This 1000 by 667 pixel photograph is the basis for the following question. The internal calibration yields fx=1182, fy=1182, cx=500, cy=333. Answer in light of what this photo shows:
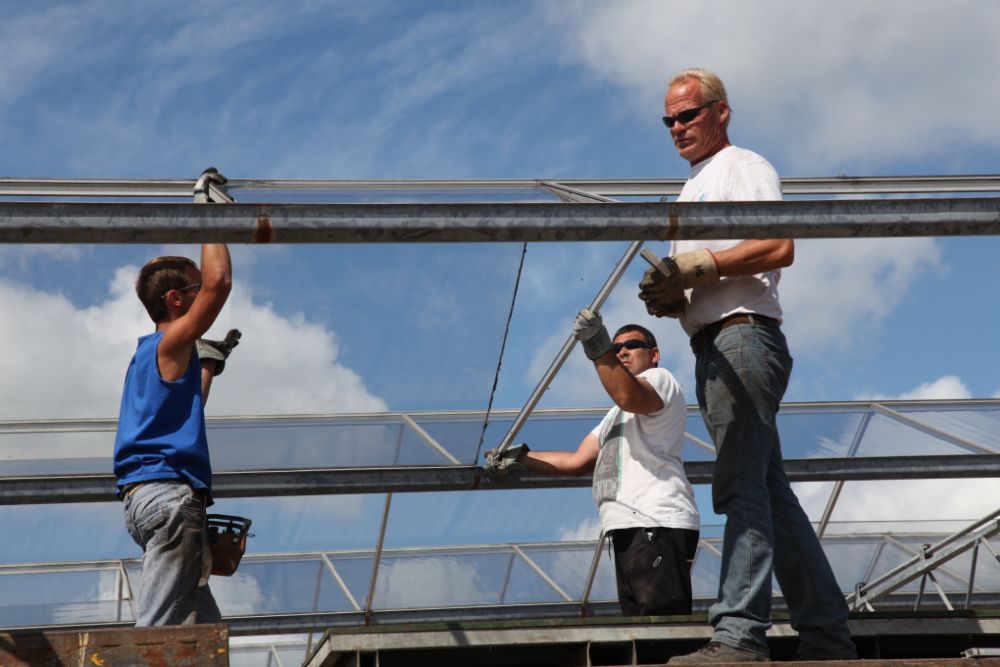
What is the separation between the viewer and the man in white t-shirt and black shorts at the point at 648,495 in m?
4.88

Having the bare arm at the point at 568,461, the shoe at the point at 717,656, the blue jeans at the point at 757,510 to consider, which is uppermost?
the bare arm at the point at 568,461

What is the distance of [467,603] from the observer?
10688mm

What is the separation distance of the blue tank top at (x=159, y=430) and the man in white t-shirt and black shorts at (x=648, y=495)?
1580 mm

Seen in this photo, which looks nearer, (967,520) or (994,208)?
(994,208)

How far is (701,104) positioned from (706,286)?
73 centimetres

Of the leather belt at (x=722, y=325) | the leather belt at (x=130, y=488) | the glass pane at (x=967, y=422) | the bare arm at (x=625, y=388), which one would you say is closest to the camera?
the leather belt at (x=722, y=325)

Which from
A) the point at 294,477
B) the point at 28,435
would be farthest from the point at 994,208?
the point at 28,435

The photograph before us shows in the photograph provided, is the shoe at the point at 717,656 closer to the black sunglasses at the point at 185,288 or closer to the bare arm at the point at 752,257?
the bare arm at the point at 752,257

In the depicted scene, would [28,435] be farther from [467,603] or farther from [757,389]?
[757,389]

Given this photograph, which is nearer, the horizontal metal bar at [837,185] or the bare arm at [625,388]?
the bare arm at [625,388]

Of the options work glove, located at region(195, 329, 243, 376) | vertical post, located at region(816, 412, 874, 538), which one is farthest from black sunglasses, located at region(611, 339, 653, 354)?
vertical post, located at region(816, 412, 874, 538)

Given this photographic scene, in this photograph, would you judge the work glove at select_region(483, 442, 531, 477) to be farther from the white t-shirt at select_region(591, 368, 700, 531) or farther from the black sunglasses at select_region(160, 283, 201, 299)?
the black sunglasses at select_region(160, 283, 201, 299)

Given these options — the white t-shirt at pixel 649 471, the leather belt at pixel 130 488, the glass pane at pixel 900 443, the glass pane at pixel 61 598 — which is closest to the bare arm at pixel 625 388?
the white t-shirt at pixel 649 471

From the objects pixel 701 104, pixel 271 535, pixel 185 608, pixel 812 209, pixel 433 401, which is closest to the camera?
pixel 812 209
